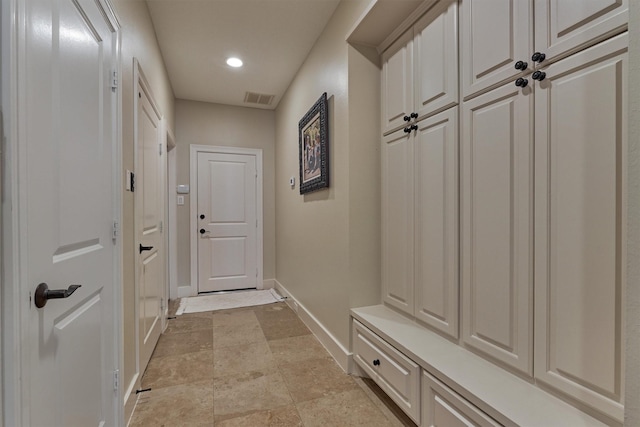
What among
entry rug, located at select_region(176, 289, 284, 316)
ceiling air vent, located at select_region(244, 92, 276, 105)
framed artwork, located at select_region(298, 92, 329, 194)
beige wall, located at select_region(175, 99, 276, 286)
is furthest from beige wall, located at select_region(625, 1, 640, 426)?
beige wall, located at select_region(175, 99, 276, 286)

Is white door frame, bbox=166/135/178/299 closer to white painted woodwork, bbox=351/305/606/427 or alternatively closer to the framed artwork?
the framed artwork

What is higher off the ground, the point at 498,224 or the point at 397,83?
the point at 397,83

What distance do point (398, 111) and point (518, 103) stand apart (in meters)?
0.81

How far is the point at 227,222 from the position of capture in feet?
13.3

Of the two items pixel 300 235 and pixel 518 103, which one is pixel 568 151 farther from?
pixel 300 235

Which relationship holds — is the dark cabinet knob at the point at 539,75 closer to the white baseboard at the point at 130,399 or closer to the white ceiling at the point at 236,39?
the white ceiling at the point at 236,39

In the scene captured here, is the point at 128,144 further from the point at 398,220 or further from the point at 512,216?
the point at 512,216

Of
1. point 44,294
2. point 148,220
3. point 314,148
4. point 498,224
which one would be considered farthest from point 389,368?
point 148,220

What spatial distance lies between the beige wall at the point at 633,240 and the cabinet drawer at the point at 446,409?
47 centimetres

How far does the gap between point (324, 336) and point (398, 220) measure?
1185 mm

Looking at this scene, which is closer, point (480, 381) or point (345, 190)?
point (480, 381)

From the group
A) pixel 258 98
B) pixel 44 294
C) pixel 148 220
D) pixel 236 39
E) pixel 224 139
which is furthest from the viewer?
pixel 224 139

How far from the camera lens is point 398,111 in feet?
6.24

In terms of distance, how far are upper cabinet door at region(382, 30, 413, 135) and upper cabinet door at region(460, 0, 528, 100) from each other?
1.28ft
